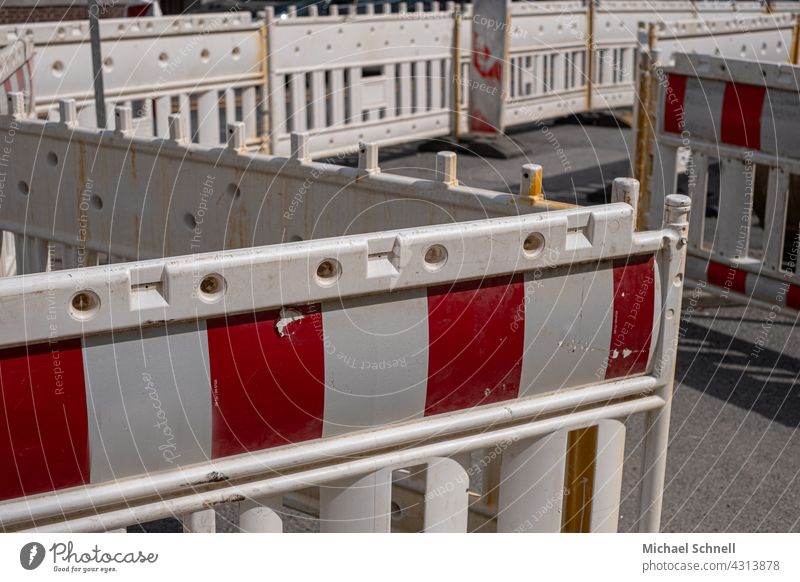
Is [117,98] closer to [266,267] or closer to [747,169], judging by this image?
[747,169]

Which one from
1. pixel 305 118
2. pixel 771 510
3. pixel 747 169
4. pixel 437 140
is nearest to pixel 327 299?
pixel 771 510

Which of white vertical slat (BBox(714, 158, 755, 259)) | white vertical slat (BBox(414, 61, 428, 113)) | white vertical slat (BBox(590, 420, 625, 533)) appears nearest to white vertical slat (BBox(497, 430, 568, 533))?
white vertical slat (BBox(590, 420, 625, 533))

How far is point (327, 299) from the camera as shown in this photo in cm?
248

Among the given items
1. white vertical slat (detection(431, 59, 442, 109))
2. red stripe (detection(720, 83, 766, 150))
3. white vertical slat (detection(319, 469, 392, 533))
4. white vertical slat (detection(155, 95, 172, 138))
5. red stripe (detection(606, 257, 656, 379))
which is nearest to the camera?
white vertical slat (detection(319, 469, 392, 533))

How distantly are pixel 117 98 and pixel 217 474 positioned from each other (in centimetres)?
745

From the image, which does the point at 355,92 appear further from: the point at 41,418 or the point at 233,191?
the point at 41,418

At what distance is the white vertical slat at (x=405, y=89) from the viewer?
40.8ft

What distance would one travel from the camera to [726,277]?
6.76m

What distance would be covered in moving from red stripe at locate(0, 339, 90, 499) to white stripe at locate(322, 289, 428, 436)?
0.54 meters

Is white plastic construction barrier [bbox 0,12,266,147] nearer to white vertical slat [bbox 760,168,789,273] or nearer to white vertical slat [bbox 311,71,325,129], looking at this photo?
white vertical slat [bbox 311,71,325,129]

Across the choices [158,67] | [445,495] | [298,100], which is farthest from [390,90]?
[445,495]

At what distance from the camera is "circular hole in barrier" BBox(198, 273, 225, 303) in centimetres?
234

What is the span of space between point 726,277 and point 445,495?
4.36 meters

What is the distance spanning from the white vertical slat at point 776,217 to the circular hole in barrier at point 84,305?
4.83m
